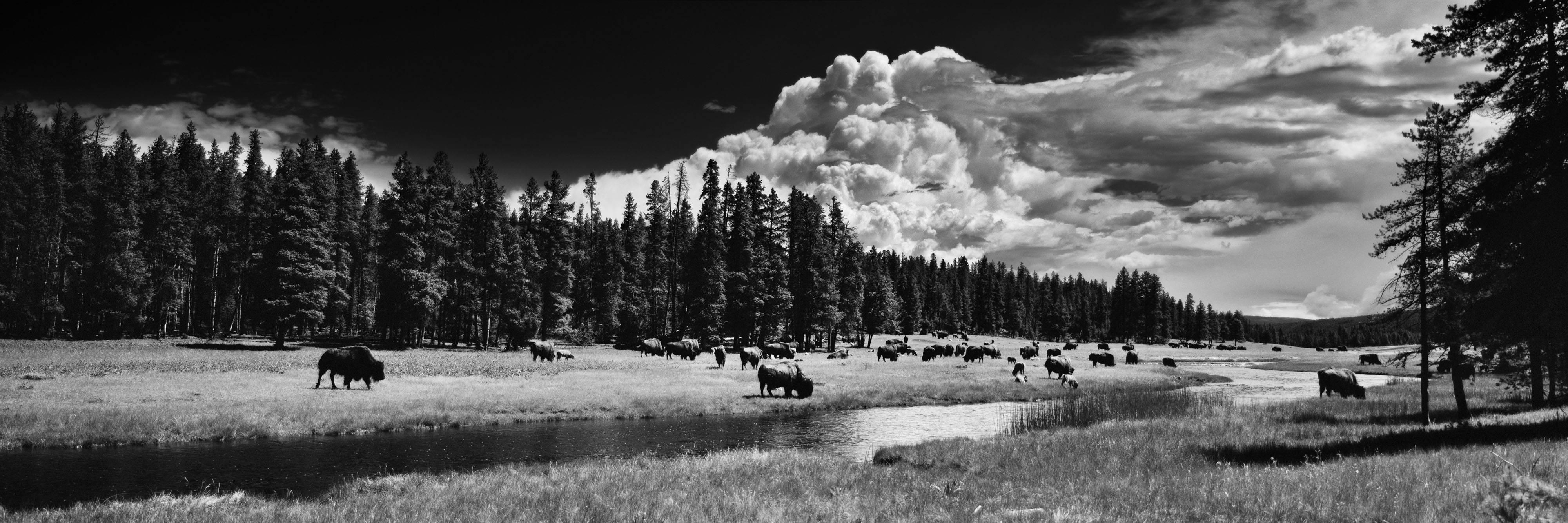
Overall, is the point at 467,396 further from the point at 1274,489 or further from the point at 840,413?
the point at 1274,489

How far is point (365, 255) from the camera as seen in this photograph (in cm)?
7244

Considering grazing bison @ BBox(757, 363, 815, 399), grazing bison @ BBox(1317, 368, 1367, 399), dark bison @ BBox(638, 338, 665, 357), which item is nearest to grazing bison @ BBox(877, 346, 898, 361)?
dark bison @ BBox(638, 338, 665, 357)

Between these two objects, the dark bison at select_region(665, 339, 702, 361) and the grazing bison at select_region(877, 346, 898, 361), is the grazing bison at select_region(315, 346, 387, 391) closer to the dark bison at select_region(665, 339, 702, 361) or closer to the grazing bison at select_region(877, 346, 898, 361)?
the dark bison at select_region(665, 339, 702, 361)

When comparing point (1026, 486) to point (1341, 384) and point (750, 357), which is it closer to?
point (1341, 384)

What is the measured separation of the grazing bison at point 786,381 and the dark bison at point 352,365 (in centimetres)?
1669

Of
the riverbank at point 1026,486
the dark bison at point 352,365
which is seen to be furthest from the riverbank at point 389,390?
the riverbank at point 1026,486

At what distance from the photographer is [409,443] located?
20.2m

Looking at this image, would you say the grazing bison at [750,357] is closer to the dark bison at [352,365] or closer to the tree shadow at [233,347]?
the dark bison at [352,365]

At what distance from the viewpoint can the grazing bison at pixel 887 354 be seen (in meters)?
58.9

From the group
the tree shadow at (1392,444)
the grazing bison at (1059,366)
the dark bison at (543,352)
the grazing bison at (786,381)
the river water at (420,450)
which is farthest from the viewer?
the dark bison at (543,352)

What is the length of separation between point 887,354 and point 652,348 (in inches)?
775

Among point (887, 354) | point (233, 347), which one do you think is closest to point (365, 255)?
point (233, 347)

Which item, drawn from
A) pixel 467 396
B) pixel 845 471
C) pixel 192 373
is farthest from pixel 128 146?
pixel 845 471

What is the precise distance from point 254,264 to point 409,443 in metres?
49.9
